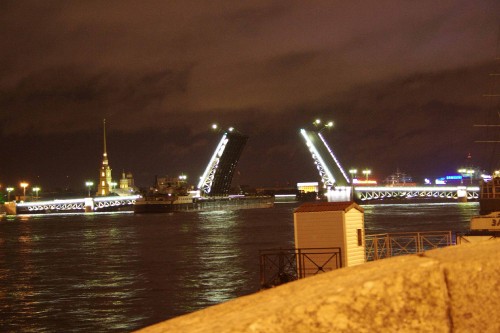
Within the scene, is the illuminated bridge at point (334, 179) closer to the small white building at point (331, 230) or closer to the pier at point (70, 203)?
the pier at point (70, 203)

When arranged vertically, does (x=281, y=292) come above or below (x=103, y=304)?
above

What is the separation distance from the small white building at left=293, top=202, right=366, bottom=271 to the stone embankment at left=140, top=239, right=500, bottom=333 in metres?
11.5

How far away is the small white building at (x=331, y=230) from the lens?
46.1 feet

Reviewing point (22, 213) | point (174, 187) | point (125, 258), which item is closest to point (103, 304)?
point (125, 258)

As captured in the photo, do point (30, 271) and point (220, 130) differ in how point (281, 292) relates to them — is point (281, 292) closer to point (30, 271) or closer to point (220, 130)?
point (30, 271)

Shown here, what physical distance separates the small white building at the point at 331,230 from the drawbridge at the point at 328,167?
7129 centimetres

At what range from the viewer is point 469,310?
8.30 feet

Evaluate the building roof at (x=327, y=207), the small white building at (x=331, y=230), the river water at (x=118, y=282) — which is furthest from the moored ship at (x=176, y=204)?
the small white building at (x=331, y=230)

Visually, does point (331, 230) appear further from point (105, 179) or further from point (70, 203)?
point (105, 179)

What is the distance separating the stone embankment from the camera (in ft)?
7.97

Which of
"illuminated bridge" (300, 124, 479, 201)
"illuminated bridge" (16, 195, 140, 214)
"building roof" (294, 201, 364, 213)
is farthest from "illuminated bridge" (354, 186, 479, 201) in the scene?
"building roof" (294, 201, 364, 213)

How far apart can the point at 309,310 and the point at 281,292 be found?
0.90ft

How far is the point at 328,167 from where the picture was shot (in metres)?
96.2

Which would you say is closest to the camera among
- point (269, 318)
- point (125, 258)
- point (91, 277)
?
point (269, 318)
